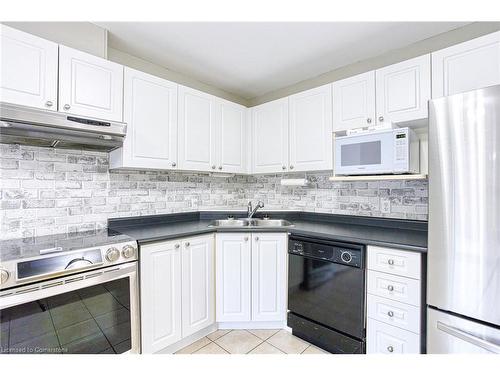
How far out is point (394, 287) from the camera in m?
1.53

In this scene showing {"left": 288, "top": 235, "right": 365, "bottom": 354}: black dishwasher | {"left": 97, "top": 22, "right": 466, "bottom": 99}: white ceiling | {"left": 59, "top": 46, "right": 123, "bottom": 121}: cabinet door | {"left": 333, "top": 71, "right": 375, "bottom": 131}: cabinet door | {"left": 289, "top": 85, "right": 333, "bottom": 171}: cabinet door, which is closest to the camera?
{"left": 59, "top": 46, "right": 123, "bottom": 121}: cabinet door

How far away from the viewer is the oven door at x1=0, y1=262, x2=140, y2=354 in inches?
Result: 46.6

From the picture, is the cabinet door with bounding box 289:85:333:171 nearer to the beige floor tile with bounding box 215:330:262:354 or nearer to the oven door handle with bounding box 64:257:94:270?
the beige floor tile with bounding box 215:330:262:354

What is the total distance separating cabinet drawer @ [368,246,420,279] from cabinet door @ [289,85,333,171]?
0.83 meters

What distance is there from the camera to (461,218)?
4.00 feet

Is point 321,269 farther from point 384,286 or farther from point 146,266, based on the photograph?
point 146,266

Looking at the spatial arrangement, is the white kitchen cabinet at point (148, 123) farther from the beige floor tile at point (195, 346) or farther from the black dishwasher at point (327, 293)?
the beige floor tile at point (195, 346)

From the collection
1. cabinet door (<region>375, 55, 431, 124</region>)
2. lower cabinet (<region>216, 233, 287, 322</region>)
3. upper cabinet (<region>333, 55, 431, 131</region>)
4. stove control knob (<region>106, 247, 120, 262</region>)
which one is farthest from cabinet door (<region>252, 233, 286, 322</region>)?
cabinet door (<region>375, 55, 431, 124</region>)

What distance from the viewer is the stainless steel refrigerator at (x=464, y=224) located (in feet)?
3.75

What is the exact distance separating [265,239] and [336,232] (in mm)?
573

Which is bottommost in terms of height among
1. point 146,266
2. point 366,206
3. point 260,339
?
point 260,339

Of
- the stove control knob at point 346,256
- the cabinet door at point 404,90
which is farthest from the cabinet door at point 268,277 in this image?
the cabinet door at point 404,90

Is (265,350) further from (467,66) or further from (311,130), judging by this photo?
(467,66)
